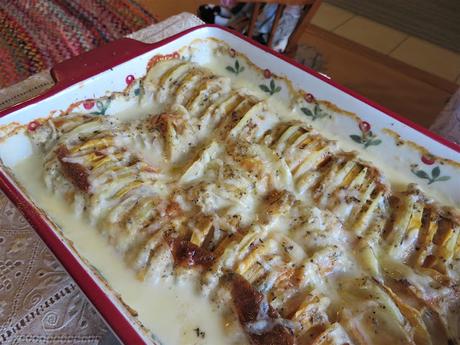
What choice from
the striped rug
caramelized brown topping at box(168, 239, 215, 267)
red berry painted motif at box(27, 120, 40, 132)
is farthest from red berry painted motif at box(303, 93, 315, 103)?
the striped rug

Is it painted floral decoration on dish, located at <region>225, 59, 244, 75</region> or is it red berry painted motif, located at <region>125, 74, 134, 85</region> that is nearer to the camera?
red berry painted motif, located at <region>125, 74, 134, 85</region>

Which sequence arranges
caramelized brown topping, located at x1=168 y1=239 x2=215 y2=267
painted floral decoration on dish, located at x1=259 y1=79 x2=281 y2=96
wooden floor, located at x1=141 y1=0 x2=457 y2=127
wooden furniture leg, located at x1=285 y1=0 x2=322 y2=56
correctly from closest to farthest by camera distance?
caramelized brown topping, located at x1=168 y1=239 x2=215 y2=267, painted floral decoration on dish, located at x1=259 y1=79 x2=281 y2=96, wooden furniture leg, located at x1=285 y1=0 x2=322 y2=56, wooden floor, located at x1=141 y1=0 x2=457 y2=127

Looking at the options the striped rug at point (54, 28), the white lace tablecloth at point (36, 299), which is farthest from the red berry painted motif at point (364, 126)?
the striped rug at point (54, 28)

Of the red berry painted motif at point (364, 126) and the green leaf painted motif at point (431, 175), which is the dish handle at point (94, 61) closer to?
the red berry painted motif at point (364, 126)

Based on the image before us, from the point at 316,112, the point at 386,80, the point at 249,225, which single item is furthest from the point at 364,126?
the point at 386,80

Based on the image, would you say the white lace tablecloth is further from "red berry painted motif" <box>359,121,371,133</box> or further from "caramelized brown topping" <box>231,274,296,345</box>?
"red berry painted motif" <box>359,121,371,133</box>

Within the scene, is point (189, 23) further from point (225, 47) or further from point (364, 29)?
point (364, 29)

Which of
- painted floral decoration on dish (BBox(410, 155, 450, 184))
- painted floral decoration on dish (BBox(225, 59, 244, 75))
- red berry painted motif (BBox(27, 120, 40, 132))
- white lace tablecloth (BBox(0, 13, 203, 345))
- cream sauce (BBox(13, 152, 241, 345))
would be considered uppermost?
painted floral decoration on dish (BBox(410, 155, 450, 184))
